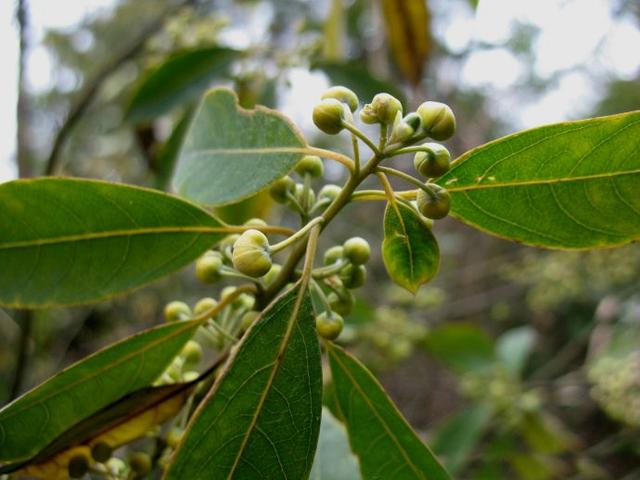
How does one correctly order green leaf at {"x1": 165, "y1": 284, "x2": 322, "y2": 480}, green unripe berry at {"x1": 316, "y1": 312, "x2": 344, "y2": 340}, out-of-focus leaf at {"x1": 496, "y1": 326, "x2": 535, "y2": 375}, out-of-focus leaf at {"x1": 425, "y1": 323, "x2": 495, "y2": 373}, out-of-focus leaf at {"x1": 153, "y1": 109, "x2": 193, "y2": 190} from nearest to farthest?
green leaf at {"x1": 165, "y1": 284, "x2": 322, "y2": 480} → green unripe berry at {"x1": 316, "y1": 312, "x2": 344, "y2": 340} → out-of-focus leaf at {"x1": 153, "y1": 109, "x2": 193, "y2": 190} → out-of-focus leaf at {"x1": 425, "y1": 323, "x2": 495, "y2": 373} → out-of-focus leaf at {"x1": 496, "y1": 326, "x2": 535, "y2": 375}

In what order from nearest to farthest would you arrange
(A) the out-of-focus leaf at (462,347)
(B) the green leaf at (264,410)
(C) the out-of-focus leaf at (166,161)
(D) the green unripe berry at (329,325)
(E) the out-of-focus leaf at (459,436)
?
(B) the green leaf at (264,410)
(D) the green unripe berry at (329,325)
(C) the out-of-focus leaf at (166,161)
(E) the out-of-focus leaf at (459,436)
(A) the out-of-focus leaf at (462,347)

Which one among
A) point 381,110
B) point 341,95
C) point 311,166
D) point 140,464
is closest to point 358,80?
point 311,166

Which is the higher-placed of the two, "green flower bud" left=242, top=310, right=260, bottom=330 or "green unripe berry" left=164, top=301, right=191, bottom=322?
"green flower bud" left=242, top=310, right=260, bottom=330

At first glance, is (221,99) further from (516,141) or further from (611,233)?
(611,233)

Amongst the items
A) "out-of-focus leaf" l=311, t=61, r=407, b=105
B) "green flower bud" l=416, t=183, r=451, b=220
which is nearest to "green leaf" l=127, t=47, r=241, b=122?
"out-of-focus leaf" l=311, t=61, r=407, b=105

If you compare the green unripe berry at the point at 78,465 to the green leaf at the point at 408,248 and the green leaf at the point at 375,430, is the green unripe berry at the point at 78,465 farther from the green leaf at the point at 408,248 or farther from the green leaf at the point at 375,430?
the green leaf at the point at 408,248

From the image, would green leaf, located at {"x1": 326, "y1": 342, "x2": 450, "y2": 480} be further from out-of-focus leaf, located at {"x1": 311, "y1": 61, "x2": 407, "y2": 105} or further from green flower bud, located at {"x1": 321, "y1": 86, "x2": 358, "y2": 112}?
out-of-focus leaf, located at {"x1": 311, "y1": 61, "x2": 407, "y2": 105}

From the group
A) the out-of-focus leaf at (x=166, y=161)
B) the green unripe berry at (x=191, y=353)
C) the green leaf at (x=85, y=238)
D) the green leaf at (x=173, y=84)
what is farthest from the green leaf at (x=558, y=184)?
the green leaf at (x=173, y=84)
